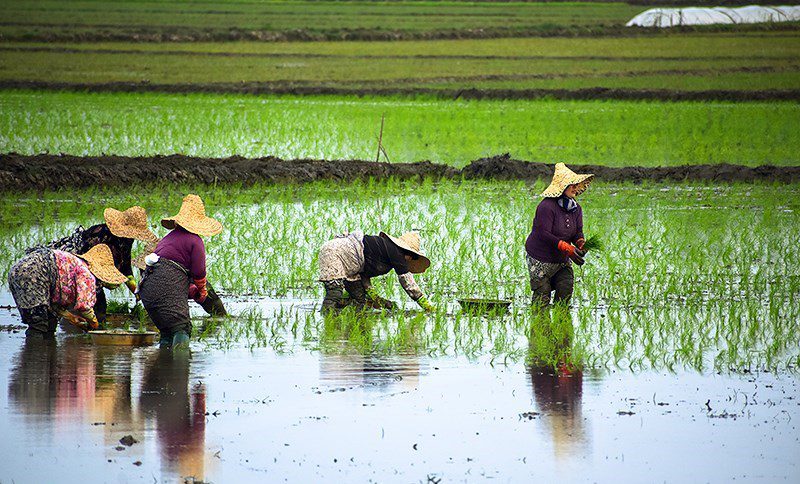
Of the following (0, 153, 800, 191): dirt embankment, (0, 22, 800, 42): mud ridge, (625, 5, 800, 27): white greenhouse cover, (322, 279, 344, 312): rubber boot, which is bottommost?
(322, 279, 344, 312): rubber boot

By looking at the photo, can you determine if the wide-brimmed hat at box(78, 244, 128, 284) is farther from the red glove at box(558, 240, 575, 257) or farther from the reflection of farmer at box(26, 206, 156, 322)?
the red glove at box(558, 240, 575, 257)

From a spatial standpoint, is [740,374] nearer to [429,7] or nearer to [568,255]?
[568,255]

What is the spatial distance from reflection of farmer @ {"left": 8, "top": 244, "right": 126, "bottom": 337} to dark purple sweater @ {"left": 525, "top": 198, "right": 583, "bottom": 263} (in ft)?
9.66

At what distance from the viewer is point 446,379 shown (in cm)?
676

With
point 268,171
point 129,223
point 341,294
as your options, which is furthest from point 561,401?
point 268,171

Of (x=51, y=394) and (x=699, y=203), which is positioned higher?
(x=699, y=203)

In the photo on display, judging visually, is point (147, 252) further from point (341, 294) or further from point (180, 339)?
point (341, 294)

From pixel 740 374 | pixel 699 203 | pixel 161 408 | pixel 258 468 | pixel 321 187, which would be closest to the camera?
pixel 258 468

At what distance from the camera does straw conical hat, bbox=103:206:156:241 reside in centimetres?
770

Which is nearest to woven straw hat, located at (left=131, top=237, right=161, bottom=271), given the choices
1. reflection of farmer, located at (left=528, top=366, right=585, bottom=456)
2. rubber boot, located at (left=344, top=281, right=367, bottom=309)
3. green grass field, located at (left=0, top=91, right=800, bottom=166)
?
rubber boot, located at (left=344, top=281, right=367, bottom=309)

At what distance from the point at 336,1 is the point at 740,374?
51.0 m

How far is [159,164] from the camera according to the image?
15.9m

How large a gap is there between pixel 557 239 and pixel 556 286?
0.46 meters

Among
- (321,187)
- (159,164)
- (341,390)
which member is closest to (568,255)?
(341,390)
